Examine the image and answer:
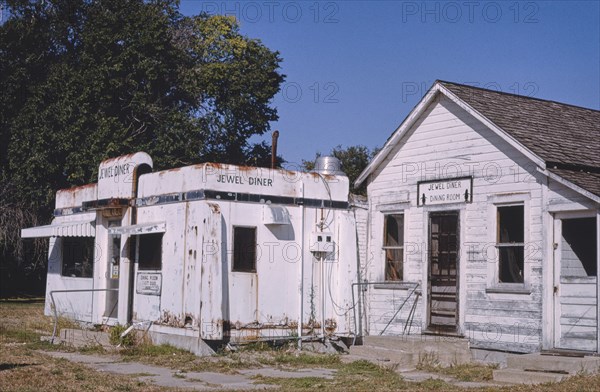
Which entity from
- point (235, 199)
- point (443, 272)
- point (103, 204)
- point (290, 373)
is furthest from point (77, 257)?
point (443, 272)

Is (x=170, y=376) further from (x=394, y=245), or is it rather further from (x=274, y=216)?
(x=394, y=245)

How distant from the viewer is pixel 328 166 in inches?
755

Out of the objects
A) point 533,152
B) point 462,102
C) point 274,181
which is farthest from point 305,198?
point 533,152

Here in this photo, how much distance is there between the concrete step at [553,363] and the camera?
12.7 m

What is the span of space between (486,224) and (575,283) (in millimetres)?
2169

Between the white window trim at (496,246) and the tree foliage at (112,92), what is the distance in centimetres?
1914

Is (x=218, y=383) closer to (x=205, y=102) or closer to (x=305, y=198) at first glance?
(x=305, y=198)

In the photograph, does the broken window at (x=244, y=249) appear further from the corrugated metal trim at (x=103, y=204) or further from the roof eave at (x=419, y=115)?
the corrugated metal trim at (x=103, y=204)

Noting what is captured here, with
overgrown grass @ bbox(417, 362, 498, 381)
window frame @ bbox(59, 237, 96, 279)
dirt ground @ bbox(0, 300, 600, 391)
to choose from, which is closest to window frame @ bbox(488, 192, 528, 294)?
overgrown grass @ bbox(417, 362, 498, 381)

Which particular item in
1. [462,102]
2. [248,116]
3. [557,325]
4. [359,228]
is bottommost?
[557,325]

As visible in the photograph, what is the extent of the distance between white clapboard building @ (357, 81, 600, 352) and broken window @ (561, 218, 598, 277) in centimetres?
2

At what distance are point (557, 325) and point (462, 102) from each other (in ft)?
14.8

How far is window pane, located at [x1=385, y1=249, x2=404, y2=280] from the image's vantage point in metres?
17.7

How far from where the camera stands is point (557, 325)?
14164 millimetres
